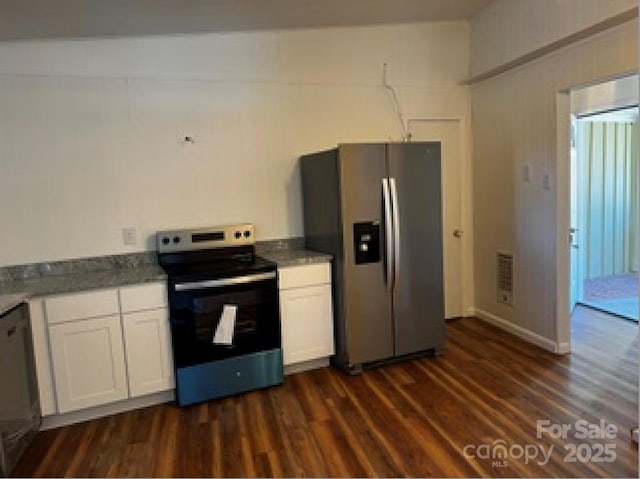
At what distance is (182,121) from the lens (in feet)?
10.9

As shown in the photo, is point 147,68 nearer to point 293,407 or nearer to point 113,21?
point 113,21

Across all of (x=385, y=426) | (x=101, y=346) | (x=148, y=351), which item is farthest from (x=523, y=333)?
(x=101, y=346)

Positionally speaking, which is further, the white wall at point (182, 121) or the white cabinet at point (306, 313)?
the white cabinet at point (306, 313)

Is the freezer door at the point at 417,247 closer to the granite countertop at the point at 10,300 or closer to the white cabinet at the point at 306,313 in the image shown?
the white cabinet at the point at 306,313

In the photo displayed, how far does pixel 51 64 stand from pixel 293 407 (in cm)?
278

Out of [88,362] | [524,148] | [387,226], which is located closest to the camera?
[88,362]

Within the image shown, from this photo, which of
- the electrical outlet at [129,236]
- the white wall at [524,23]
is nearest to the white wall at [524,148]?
the white wall at [524,23]

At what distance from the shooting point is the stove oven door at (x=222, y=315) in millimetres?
2828

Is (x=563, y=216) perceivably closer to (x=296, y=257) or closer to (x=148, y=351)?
(x=296, y=257)

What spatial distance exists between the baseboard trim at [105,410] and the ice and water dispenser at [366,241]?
1.59 metres

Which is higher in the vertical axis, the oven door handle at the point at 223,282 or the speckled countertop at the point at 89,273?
the speckled countertop at the point at 89,273

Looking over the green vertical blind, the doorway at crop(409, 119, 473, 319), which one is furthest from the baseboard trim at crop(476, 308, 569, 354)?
the green vertical blind

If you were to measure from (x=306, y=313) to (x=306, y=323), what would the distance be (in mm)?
74

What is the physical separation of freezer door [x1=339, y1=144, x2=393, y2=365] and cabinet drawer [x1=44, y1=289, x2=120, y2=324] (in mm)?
1534
